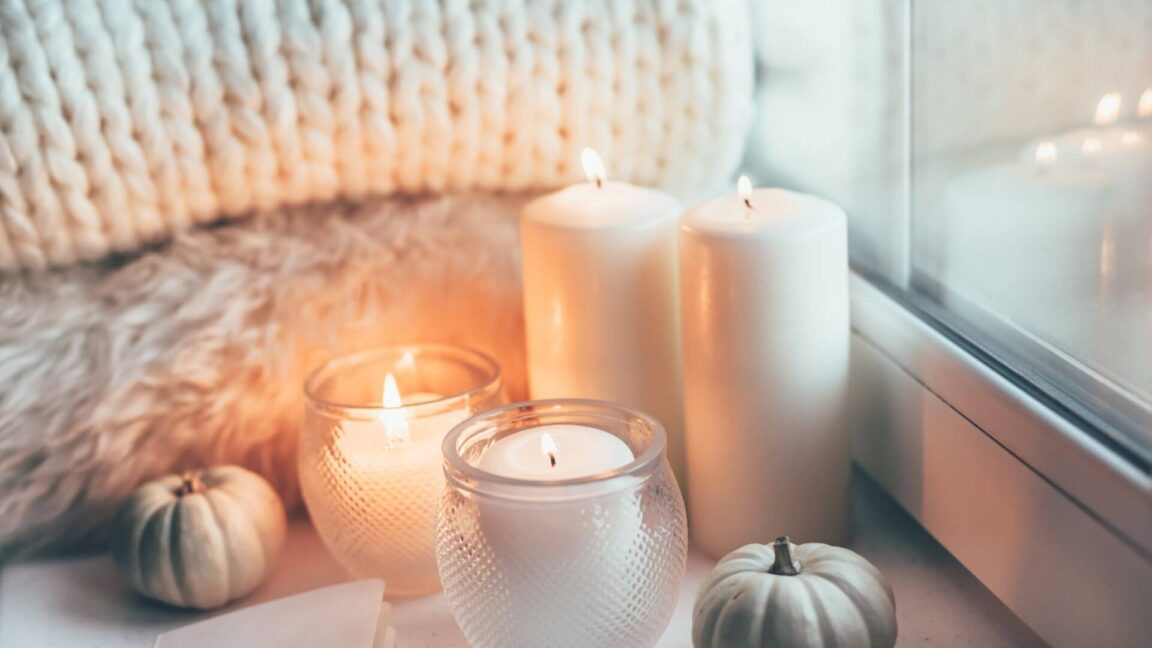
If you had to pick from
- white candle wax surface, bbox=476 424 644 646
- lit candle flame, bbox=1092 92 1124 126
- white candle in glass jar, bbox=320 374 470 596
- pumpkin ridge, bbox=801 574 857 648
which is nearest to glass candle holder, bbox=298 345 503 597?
white candle in glass jar, bbox=320 374 470 596

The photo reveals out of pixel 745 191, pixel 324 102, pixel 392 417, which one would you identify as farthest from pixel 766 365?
pixel 324 102

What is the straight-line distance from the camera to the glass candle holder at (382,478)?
665mm

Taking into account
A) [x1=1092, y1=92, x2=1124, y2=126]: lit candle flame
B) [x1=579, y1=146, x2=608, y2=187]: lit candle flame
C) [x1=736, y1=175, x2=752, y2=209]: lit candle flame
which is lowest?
[x1=736, y1=175, x2=752, y2=209]: lit candle flame

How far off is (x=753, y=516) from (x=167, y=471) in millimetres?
368

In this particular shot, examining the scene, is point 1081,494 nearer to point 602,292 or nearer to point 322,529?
point 602,292

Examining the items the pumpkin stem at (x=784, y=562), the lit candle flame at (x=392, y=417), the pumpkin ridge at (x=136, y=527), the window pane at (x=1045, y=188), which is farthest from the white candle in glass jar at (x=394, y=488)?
the window pane at (x=1045, y=188)

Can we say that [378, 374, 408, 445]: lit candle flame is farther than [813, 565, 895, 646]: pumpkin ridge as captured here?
Yes

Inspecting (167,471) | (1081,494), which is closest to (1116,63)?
(1081,494)

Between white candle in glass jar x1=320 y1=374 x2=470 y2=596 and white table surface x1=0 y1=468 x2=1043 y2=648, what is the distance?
1.1 inches

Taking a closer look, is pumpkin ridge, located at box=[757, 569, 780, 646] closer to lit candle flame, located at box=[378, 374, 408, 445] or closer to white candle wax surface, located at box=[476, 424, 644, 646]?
white candle wax surface, located at box=[476, 424, 644, 646]

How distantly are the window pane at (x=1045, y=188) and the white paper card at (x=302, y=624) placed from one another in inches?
14.0

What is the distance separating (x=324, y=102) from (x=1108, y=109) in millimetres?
448

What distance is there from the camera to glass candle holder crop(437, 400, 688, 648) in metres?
0.54

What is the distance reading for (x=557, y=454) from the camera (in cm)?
59
